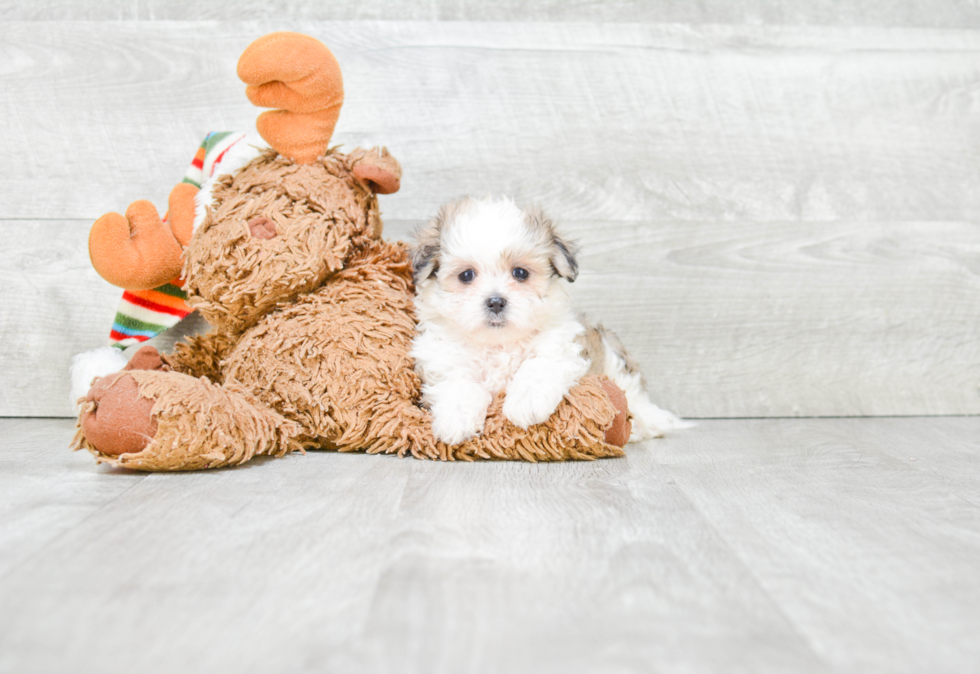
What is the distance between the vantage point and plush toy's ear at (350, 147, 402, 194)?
5.87 feet

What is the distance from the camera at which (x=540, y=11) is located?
7.79ft

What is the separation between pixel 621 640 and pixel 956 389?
2.11 meters

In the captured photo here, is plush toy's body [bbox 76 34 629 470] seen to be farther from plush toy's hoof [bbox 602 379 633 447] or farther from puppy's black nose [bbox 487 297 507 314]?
puppy's black nose [bbox 487 297 507 314]

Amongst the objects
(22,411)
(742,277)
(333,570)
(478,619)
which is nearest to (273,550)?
(333,570)

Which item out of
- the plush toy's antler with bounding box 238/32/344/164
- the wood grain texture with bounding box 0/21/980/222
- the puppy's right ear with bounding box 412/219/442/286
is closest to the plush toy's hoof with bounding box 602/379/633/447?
the puppy's right ear with bounding box 412/219/442/286

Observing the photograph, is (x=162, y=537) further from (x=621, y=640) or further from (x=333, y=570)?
(x=621, y=640)

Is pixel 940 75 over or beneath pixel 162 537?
over

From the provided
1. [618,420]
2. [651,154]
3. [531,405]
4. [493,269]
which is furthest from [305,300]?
[651,154]

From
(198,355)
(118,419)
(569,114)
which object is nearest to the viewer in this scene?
(118,419)

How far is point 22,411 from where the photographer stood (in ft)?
7.54

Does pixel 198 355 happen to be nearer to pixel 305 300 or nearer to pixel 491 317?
pixel 305 300

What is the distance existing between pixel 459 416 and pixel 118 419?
0.67 metres

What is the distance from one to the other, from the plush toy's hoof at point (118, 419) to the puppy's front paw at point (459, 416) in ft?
1.89

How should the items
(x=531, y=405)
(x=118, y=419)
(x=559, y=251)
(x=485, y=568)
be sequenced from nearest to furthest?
(x=485, y=568), (x=118, y=419), (x=531, y=405), (x=559, y=251)
